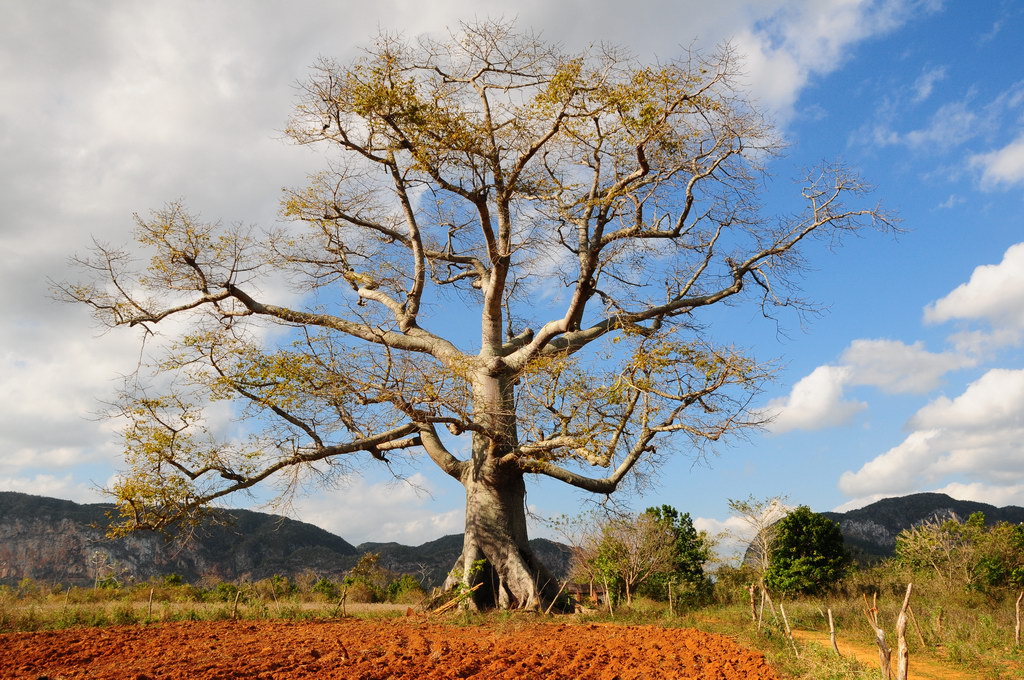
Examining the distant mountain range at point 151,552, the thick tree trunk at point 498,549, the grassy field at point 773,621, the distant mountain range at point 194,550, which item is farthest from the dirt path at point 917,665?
the distant mountain range at point 151,552

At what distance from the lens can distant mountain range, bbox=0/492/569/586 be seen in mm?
34938

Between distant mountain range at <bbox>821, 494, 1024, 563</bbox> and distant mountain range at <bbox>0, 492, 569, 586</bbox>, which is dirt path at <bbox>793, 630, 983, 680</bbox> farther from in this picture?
distant mountain range at <bbox>821, 494, 1024, 563</bbox>

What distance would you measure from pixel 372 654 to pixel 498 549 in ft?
19.0

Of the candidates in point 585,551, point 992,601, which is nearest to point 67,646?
point 585,551

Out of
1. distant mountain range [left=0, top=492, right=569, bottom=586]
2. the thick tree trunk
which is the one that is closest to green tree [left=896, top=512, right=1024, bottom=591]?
the thick tree trunk

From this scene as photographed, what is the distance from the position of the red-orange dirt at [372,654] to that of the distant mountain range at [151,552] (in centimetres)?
2685

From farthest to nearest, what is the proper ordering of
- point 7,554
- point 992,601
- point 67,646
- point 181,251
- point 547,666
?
point 7,554
point 992,601
point 181,251
point 67,646
point 547,666

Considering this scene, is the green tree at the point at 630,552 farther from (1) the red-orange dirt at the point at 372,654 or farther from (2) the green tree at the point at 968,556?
(1) the red-orange dirt at the point at 372,654

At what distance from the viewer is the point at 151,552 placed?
1451 inches

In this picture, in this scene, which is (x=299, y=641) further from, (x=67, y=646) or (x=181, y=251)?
(x=181, y=251)

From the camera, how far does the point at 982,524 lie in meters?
22.1

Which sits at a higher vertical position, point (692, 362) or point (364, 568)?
point (692, 362)

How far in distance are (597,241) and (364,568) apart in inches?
386

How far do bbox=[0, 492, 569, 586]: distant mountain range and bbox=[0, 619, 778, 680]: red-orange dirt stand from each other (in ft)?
88.1
